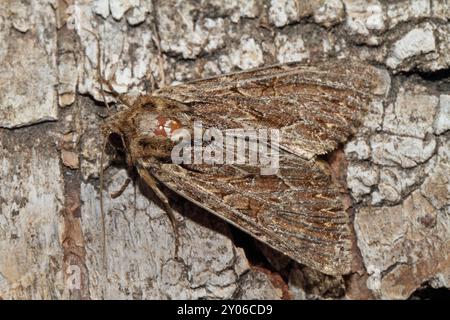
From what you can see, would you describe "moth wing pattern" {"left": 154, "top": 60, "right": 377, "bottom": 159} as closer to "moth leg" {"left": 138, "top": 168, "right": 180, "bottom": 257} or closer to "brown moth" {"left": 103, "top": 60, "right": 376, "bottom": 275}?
"brown moth" {"left": 103, "top": 60, "right": 376, "bottom": 275}

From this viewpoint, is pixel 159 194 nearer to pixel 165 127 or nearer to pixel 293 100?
pixel 165 127

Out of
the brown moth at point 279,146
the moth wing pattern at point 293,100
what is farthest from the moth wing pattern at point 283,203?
the moth wing pattern at point 293,100

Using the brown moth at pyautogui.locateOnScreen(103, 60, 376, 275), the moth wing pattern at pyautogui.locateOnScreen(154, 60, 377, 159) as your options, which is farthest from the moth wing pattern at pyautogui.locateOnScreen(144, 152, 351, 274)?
the moth wing pattern at pyautogui.locateOnScreen(154, 60, 377, 159)

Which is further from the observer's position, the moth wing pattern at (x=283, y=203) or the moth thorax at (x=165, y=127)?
the moth thorax at (x=165, y=127)

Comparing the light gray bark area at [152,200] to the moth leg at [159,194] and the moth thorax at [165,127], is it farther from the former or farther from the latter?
the moth thorax at [165,127]

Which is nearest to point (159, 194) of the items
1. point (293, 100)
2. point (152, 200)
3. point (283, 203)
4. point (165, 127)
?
point (152, 200)

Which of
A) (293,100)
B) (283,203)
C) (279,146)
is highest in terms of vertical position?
(293,100)
